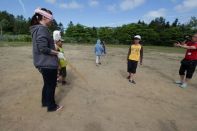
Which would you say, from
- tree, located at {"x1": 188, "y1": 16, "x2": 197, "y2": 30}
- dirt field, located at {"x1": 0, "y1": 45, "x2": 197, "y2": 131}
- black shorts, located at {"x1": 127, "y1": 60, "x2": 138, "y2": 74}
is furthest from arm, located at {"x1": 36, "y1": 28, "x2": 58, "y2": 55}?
tree, located at {"x1": 188, "y1": 16, "x2": 197, "y2": 30}

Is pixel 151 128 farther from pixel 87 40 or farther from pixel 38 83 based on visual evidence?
pixel 87 40

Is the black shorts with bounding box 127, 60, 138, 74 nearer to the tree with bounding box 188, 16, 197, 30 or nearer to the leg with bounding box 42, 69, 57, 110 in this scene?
the leg with bounding box 42, 69, 57, 110

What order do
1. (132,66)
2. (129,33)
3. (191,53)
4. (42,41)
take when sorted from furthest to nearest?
(129,33)
(132,66)
(191,53)
(42,41)

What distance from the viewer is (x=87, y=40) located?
152 ft

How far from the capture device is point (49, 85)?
4.25 m

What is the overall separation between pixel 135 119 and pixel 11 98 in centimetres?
289

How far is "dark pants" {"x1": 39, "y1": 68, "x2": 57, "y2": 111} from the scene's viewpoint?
4082 mm

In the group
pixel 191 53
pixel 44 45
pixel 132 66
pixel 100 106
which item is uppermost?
pixel 44 45

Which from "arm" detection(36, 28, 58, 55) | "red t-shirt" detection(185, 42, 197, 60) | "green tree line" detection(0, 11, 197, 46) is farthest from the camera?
"green tree line" detection(0, 11, 197, 46)

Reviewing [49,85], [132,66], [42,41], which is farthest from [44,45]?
[132,66]

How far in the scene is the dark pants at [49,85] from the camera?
408 centimetres

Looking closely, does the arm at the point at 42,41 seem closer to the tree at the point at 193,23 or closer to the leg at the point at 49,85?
the leg at the point at 49,85

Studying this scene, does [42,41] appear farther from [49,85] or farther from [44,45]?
[49,85]

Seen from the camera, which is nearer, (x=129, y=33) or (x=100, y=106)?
(x=100, y=106)
